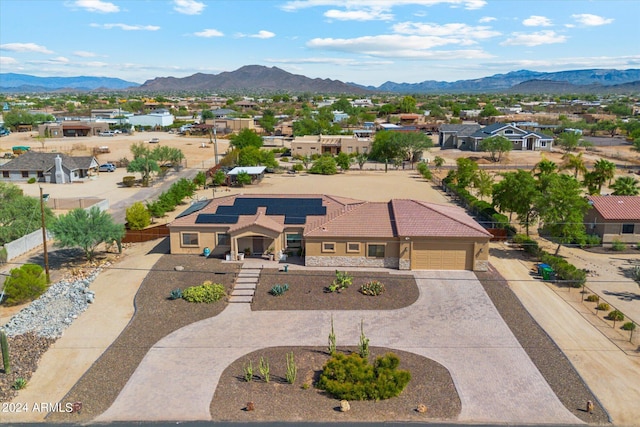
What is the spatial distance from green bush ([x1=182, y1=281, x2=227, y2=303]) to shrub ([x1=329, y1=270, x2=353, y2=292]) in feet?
18.7

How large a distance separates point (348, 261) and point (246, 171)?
31.7 metres

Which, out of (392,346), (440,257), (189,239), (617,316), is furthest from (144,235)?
(617,316)

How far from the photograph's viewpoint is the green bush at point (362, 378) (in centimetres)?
1825

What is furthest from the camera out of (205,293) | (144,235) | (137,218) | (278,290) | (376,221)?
(137,218)

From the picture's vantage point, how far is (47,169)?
203ft

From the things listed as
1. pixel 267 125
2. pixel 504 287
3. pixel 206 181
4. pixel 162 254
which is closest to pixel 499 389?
pixel 504 287

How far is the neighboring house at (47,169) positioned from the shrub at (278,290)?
44163 mm

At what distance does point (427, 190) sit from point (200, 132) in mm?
71367

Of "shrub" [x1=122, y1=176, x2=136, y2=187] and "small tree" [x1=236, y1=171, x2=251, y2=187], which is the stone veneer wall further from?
"shrub" [x1=122, y1=176, x2=136, y2=187]

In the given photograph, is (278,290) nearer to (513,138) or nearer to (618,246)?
(618,246)

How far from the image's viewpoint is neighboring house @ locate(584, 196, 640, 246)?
36.2 m

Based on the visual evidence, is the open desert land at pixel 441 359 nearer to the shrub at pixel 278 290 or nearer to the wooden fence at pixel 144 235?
the wooden fence at pixel 144 235

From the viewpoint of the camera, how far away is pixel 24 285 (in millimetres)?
26922

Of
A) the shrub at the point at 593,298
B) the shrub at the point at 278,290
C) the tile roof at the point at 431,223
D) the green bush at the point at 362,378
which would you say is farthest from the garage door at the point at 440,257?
the green bush at the point at 362,378
